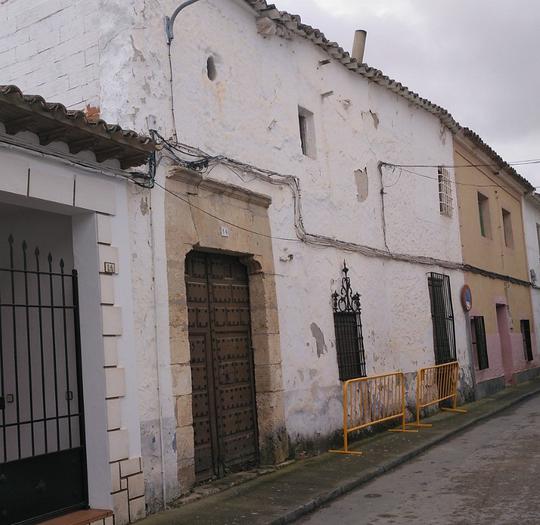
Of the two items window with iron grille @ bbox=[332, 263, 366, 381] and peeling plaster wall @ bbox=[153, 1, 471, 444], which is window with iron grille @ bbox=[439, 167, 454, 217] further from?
window with iron grille @ bbox=[332, 263, 366, 381]

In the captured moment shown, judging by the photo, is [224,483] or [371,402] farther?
[371,402]

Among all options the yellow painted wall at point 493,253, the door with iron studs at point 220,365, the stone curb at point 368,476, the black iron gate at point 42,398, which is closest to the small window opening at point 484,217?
the yellow painted wall at point 493,253

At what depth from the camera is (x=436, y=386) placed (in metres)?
12.4

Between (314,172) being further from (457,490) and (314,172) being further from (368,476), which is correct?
(457,490)

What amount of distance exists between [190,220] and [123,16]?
2.04 meters

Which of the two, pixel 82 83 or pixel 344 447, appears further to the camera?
pixel 344 447

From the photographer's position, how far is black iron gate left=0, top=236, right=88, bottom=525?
17.9ft

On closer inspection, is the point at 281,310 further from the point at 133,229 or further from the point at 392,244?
the point at 392,244

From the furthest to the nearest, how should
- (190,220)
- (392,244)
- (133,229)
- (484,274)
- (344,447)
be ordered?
(484,274)
(392,244)
(344,447)
(190,220)
(133,229)

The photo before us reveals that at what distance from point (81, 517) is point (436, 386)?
26.5 feet

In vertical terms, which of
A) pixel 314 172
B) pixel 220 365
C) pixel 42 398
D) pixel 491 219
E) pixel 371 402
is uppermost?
pixel 491 219

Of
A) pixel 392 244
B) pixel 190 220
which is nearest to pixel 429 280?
pixel 392 244

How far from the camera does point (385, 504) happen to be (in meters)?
6.48

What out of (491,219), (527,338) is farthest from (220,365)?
(527,338)
